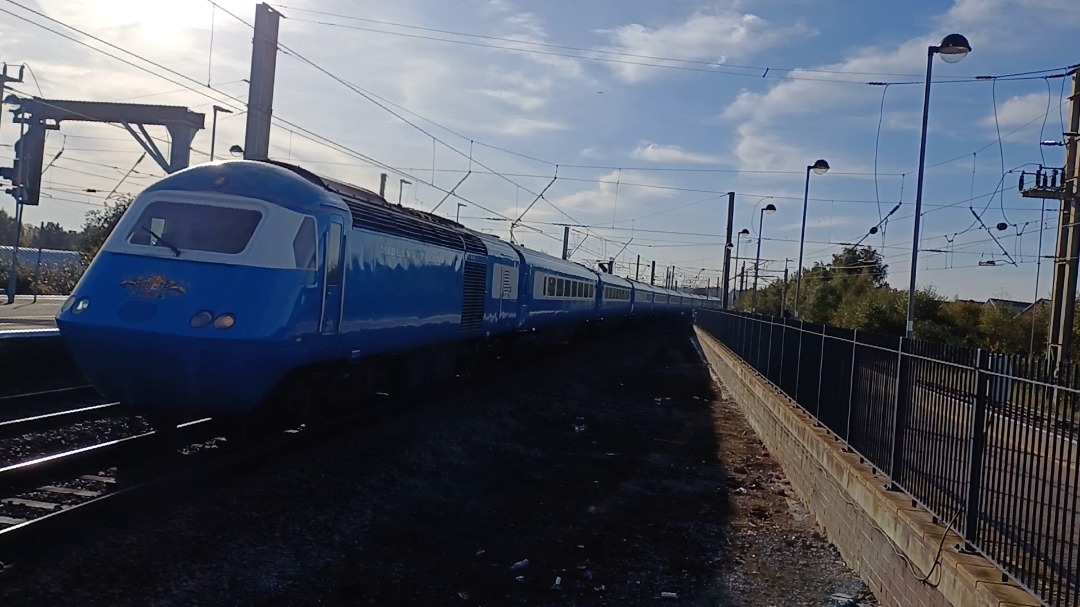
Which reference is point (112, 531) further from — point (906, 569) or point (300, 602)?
point (906, 569)

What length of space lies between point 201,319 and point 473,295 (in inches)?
356

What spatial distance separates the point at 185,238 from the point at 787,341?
879cm

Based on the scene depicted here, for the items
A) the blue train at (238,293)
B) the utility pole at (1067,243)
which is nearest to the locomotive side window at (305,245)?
the blue train at (238,293)

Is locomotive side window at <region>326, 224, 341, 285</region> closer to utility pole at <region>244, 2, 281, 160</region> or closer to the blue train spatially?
the blue train

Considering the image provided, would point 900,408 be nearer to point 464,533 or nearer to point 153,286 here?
point 464,533

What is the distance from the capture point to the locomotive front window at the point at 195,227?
30.4 ft

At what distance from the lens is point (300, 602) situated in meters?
5.86

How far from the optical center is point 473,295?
1755cm

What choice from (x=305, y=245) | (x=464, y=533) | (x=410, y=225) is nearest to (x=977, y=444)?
(x=464, y=533)

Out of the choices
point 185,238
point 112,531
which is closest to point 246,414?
point 185,238

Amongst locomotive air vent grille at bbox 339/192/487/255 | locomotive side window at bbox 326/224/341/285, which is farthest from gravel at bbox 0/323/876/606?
locomotive air vent grille at bbox 339/192/487/255

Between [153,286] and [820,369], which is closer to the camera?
[153,286]

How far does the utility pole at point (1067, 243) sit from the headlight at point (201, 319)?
16.7 metres

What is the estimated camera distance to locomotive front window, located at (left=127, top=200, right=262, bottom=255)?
30.4 ft
